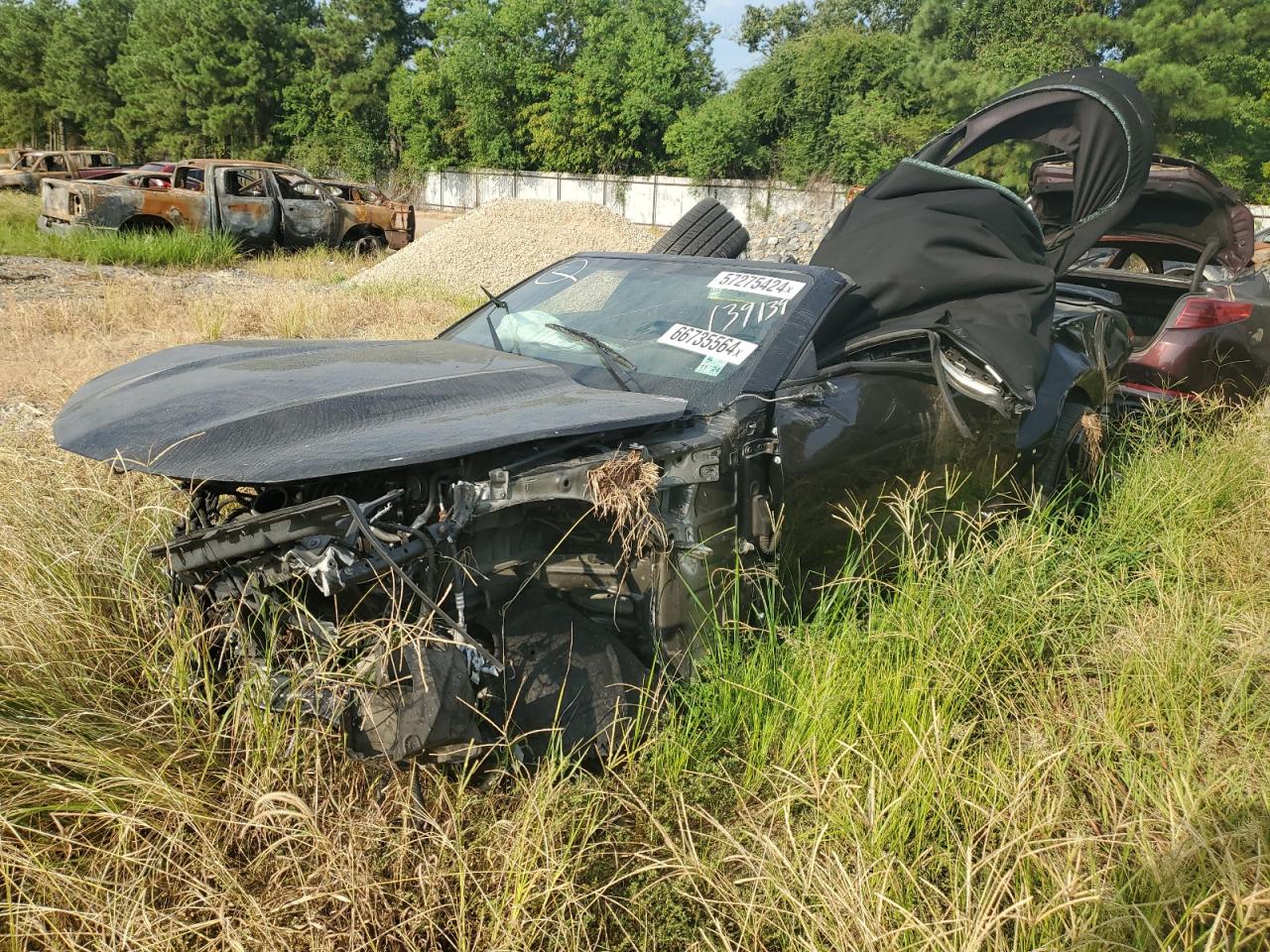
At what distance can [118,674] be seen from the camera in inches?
88.1

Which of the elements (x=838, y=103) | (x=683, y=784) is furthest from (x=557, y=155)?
(x=683, y=784)

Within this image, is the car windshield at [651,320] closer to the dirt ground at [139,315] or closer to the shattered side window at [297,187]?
the dirt ground at [139,315]

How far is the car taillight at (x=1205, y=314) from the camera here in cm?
548

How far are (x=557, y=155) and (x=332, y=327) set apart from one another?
29156mm

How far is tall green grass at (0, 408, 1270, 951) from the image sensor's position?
1.74m

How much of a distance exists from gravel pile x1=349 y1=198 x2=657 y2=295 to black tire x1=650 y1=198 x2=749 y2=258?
6298mm

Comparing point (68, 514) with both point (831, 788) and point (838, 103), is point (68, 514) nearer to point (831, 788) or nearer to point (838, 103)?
point (831, 788)

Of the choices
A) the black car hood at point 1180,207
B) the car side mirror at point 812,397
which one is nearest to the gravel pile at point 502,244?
the black car hood at point 1180,207

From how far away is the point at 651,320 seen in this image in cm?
328

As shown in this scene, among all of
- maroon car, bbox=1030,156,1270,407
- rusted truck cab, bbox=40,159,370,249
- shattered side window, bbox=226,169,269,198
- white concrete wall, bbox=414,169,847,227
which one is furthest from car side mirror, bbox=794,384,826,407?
white concrete wall, bbox=414,169,847,227

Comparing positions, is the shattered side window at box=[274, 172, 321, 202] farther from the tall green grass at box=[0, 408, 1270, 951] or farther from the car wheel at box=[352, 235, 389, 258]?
the tall green grass at box=[0, 408, 1270, 951]

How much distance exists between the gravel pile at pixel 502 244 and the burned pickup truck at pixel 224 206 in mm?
2385

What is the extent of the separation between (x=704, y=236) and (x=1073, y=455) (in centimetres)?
243

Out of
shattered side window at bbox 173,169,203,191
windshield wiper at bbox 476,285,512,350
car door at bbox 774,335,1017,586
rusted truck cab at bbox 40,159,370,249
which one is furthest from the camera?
shattered side window at bbox 173,169,203,191
